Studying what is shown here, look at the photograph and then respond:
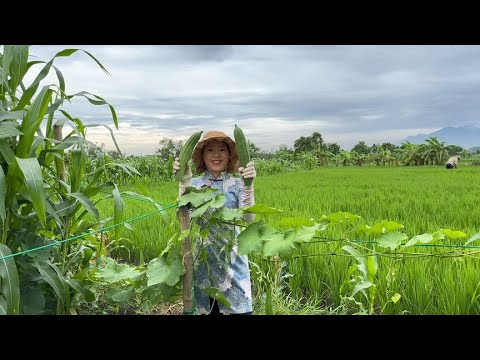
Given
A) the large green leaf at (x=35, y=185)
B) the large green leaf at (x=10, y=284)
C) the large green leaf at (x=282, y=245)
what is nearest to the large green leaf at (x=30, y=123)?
the large green leaf at (x=35, y=185)

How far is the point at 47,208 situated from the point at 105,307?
1089mm

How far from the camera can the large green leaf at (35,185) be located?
1565 mm

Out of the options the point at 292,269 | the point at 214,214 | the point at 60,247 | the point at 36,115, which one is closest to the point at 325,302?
the point at 292,269

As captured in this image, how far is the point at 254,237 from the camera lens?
1.63m

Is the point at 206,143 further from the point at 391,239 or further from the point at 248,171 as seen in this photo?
the point at 391,239

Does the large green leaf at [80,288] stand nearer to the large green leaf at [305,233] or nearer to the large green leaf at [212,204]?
the large green leaf at [212,204]

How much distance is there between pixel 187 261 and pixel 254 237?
0.39 m

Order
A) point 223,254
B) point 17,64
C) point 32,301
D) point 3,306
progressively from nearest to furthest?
1. point 3,306
2. point 32,301
3. point 17,64
4. point 223,254

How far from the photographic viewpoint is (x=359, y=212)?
16.9 feet

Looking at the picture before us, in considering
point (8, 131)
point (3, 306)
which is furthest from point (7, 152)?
Answer: point (3, 306)

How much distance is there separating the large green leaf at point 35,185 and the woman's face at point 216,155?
903 millimetres

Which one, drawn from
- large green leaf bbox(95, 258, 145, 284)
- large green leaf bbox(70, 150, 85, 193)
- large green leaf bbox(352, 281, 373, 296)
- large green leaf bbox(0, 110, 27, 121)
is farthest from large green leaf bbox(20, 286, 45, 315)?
large green leaf bbox(352, 281, 373, 296)
